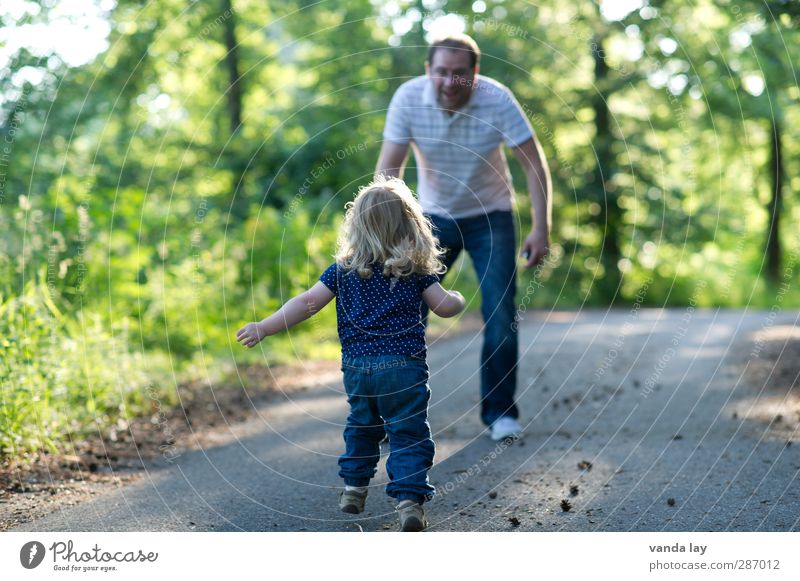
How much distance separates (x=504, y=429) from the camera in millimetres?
5469

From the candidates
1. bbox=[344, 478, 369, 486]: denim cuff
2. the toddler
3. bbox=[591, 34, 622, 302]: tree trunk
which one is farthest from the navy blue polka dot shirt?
bbox=[591, 34, 622, 302]: tree trunk

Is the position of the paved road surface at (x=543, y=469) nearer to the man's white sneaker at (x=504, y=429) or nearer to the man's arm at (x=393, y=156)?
the man's white sneaker at (x=504, y=429)

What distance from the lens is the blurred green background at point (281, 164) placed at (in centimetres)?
646

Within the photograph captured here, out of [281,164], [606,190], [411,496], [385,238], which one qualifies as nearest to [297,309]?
[385,238]

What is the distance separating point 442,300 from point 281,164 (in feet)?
38.9

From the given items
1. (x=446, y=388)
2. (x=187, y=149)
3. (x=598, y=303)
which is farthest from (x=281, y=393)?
(x=598, y=303)

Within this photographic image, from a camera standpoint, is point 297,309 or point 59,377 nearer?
point 297,309

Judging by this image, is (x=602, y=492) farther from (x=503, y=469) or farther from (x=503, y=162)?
(x=503, y=162)

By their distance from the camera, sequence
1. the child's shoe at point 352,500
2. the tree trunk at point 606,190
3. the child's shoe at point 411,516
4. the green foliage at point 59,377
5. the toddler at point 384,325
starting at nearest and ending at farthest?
the child's shoe at point 411,516, the toddler at point 384,325, the child's shoe at point 352,500, the green foliage at point 59,377, the tree trunk at point 606,190

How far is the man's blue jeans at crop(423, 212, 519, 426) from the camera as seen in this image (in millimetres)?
5445
